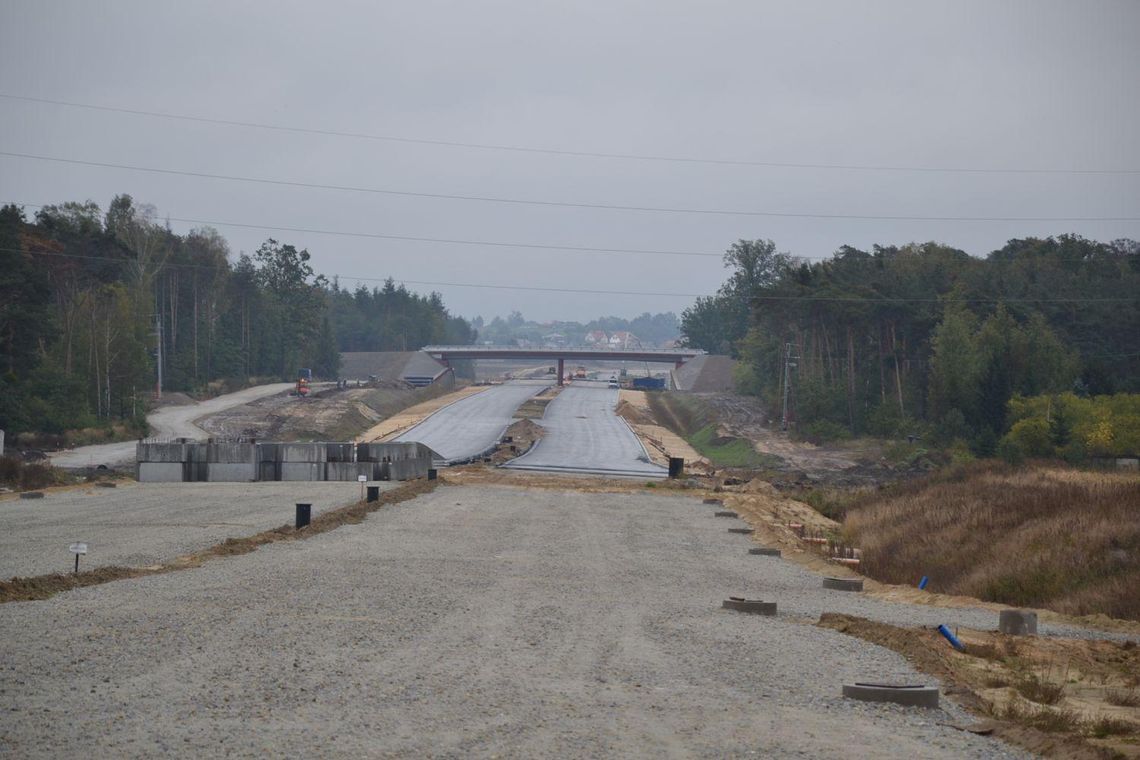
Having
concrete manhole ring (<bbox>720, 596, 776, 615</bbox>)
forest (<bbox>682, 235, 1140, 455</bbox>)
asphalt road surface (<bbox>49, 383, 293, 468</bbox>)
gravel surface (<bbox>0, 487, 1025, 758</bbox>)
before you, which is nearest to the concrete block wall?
asphalt road surface (<bbox>49, 383, 293, 468</bbox>)

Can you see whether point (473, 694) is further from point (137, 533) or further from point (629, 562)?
point (137, 533)

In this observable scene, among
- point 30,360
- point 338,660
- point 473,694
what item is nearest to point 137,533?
point 338,660

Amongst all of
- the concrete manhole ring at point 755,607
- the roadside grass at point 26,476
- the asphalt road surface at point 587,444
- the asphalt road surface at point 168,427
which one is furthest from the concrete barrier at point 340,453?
the concrete manhole ring at point 755,607

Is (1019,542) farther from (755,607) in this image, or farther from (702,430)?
(702,430)

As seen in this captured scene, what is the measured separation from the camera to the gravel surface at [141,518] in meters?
23.0

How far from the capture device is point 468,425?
9081 centimetres

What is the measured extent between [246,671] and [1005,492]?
117ft

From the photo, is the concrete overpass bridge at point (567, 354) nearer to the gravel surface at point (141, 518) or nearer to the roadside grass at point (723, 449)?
the roadside grass at point (723, 449)

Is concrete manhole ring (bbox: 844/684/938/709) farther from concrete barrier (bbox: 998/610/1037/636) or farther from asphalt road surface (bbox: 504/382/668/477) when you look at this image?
asphalt road surface (bbox: 504/382/668/477)

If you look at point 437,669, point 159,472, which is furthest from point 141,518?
point 437,669

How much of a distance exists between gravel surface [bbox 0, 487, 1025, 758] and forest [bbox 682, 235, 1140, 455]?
192ft

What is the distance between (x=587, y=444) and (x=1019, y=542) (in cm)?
4868

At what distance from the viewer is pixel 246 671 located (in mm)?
12125

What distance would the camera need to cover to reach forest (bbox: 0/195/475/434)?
233ft
